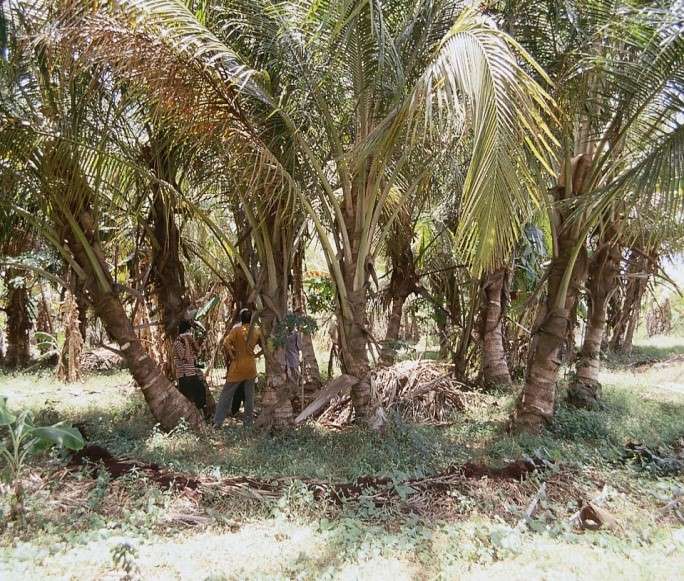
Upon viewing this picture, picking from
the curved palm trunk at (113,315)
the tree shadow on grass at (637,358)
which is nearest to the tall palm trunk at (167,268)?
the curved palm trunk at (113,315)

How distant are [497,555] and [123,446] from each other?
12.8 ft

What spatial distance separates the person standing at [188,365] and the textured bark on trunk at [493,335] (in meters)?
4.65

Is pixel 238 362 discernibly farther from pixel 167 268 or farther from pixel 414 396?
pixel 414 396

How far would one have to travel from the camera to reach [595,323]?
25.6 feet

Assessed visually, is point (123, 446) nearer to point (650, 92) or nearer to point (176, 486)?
point (176, 486)

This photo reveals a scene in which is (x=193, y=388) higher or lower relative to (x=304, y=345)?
lower

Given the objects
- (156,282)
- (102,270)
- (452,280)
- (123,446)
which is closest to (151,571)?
(123,446)

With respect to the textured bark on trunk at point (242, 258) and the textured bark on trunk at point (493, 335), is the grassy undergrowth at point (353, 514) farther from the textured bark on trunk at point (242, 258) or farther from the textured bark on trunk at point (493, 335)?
the textured bark on trunk at point (493, 335)

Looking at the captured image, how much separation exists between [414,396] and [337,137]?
391cm

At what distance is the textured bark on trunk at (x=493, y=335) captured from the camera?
902 cm

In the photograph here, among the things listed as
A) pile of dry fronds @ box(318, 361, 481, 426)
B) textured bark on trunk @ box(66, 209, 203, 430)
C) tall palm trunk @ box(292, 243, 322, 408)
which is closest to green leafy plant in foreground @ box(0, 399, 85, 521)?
textured bark on trunk @ box(66, 209, 203, 430)

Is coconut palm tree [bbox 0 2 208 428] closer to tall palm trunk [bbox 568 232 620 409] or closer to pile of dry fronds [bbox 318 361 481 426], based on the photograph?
pile of dry fronds [bbox 318 361 481 426]

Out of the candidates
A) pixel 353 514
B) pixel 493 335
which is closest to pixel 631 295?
pixel 493 335

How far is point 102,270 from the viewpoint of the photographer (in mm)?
6023
